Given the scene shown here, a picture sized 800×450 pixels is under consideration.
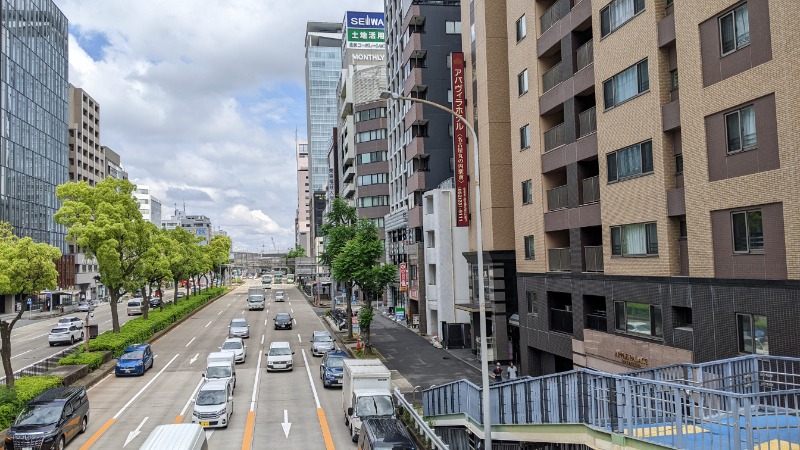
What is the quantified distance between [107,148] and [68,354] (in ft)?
397

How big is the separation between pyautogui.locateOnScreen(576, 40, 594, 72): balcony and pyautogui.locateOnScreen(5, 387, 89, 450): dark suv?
999 inches

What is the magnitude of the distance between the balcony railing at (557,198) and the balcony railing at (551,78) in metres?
5.09

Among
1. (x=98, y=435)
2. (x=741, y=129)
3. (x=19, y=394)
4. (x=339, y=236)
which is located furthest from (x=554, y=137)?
(x=339, y=236)

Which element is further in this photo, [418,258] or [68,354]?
[418,258]

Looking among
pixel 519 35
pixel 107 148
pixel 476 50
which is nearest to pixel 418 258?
pixel 476 50

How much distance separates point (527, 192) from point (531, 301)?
591 cm

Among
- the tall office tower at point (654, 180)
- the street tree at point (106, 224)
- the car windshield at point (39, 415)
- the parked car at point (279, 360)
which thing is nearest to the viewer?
the tall office tower at point (654, 180)

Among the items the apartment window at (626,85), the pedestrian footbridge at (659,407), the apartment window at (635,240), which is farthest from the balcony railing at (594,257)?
the pedestrian footbridge at (659,407)

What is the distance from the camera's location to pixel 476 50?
132 feet

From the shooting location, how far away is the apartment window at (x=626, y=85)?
76.8 feet

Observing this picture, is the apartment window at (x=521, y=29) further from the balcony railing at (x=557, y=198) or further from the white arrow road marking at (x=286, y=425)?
the white arrow road marking at (x=286, y=425)

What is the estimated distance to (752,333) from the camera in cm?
1756

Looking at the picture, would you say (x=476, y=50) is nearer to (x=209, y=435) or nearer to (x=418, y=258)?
(x=418, y=258)

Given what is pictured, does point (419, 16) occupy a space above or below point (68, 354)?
above
